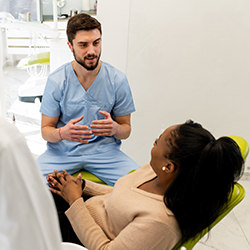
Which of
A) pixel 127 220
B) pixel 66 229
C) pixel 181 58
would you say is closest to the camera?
pixel 127 220

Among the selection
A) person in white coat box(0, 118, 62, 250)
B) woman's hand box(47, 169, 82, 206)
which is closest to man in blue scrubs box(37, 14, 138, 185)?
woman's hand box(47, 169, 82, 206)

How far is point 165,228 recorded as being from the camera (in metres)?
0.96

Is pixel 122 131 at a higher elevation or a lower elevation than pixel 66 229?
higher

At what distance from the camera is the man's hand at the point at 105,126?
60.5 inches

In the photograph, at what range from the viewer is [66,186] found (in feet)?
4.14

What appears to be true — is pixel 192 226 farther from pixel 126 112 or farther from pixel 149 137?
pixel 149 137

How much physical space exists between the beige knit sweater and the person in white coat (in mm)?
648

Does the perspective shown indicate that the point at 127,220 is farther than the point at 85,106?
No

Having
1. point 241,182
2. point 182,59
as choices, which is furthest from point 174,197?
point 241,182

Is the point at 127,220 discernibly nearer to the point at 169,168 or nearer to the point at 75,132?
the point at 169,168

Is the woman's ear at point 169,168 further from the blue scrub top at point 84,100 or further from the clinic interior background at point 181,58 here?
the clinic interior background at point 181,58

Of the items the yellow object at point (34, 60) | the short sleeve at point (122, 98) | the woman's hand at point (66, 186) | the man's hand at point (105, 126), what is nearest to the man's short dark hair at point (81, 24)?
the short sleeve at point (122, 98)

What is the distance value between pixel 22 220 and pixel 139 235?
68cm

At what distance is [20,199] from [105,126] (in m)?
1.22
